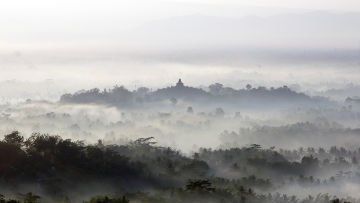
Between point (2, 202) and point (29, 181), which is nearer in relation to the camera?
point (2, 202)

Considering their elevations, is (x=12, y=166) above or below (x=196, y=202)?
above

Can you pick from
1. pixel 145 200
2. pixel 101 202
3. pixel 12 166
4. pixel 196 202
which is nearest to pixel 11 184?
pixel 12 166

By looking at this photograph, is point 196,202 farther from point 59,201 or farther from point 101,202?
point 101,202

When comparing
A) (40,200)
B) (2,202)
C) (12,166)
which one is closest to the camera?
(2,202)

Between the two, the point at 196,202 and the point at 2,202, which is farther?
the point at 196,202

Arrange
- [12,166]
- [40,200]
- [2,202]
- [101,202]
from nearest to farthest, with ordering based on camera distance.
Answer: [2,202]
[101,202]
[40,200]
[12,166]

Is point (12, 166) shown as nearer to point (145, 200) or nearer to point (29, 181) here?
point (29, 181)

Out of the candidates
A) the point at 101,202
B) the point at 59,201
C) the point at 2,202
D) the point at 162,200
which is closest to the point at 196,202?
the point at 162,200

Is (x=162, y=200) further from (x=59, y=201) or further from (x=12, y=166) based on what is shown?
(x=12, y=166)

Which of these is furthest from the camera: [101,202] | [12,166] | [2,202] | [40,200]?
[12,166]
